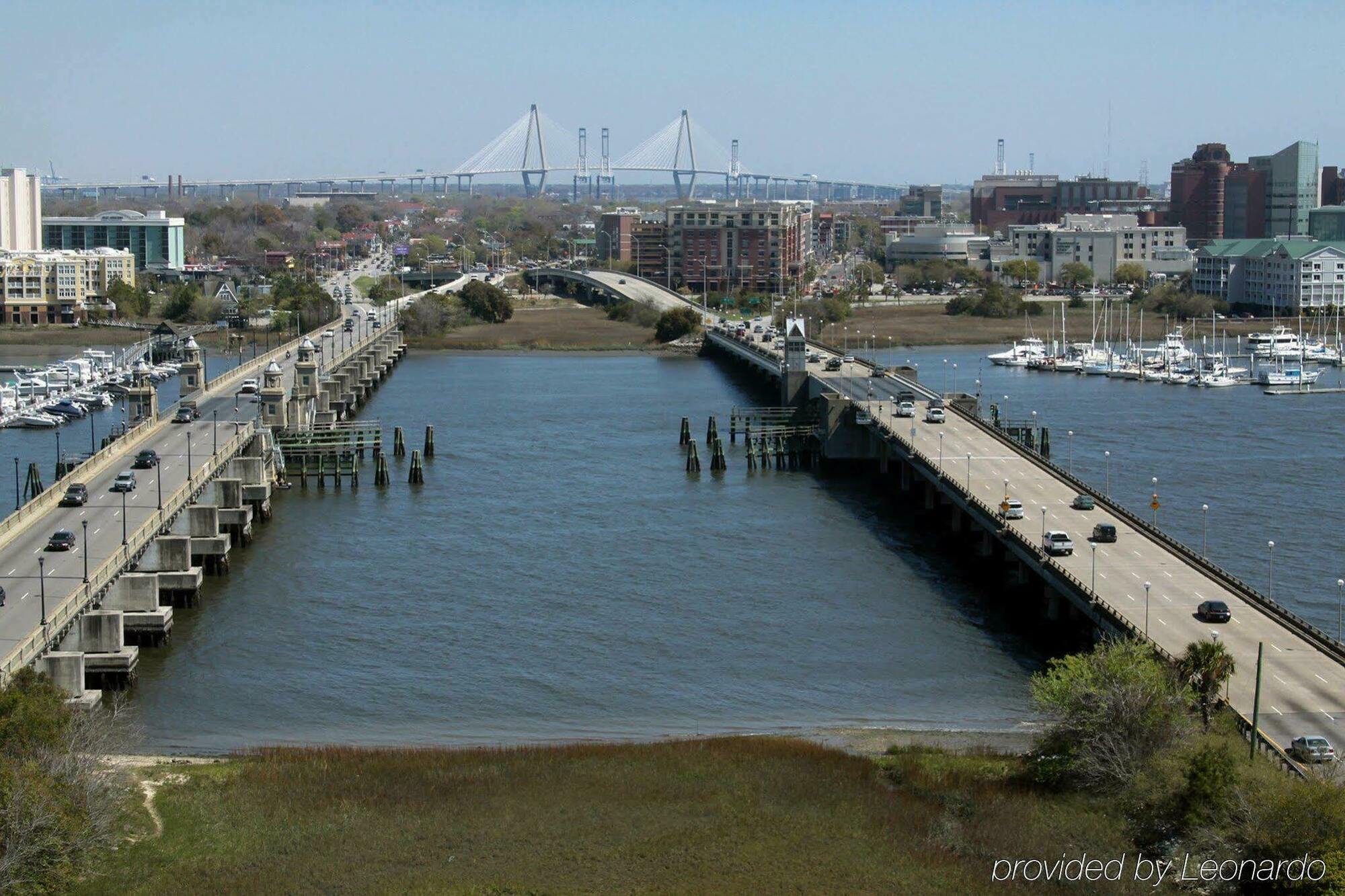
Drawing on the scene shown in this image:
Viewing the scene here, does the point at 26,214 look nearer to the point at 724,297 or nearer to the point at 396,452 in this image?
the point at 724,297

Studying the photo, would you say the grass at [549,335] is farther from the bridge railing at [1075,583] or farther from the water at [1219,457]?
the bridge railing at [1075,583]

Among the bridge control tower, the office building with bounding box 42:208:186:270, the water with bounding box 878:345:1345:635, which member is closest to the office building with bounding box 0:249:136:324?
the office building with bounding box 42:208:186:270

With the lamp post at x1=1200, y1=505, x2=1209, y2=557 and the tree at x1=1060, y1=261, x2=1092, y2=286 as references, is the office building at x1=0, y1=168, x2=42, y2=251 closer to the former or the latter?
the tree at x1=1060, y1=261, x2=1092, y2=286

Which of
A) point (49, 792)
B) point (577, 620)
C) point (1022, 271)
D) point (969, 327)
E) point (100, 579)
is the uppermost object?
point (1022, 271)

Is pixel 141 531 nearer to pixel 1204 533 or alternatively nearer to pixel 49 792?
pixel 49 792

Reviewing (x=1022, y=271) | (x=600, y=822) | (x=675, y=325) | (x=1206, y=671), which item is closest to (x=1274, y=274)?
(x=1022, y=271)

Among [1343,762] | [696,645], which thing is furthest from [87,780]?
[1343,762]
